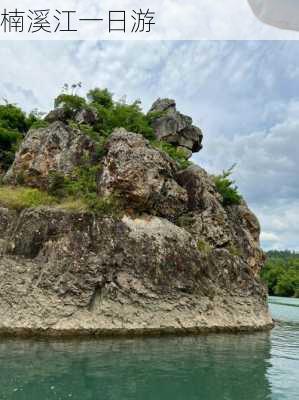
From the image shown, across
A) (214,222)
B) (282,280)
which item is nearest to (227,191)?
(214,222)

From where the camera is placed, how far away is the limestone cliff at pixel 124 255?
55.3 ft

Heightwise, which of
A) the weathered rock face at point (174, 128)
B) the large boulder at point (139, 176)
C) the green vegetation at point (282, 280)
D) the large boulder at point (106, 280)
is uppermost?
the weathered rock face at point (174, 128)

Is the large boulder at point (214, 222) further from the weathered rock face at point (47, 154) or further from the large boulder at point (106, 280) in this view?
the weathered rock face at point (47, 154)

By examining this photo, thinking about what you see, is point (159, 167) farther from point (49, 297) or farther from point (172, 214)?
point (49, 297)

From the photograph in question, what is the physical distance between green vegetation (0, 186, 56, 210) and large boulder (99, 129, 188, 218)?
270cm

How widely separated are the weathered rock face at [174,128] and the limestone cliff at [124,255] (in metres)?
7.75

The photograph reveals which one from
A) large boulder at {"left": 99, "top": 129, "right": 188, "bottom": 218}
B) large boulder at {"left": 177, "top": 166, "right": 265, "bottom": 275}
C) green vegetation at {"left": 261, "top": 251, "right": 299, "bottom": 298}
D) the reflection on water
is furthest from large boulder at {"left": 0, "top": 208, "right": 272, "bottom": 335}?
green vegetation at {"left": 261, "top": 251, "right": 299, "bottom": 298}

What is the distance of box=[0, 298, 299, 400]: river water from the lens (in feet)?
30.2

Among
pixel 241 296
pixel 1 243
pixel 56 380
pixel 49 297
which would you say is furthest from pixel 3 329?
pixel 241 296

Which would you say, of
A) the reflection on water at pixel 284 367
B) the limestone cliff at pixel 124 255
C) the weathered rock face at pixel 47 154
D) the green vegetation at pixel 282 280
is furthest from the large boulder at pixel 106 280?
the green vegetation at pixel 282 280

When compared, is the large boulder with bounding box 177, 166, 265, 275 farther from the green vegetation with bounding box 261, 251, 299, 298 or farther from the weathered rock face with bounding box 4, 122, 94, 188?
the green vegetation with bounding box 261, 251, 299, 298

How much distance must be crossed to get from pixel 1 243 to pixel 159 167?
27.0 ft

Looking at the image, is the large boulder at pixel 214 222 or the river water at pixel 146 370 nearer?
the river water at pixel 146 370

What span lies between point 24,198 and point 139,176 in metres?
5.50
